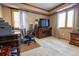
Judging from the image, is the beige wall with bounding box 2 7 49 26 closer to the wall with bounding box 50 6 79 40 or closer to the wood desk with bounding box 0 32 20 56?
the wood desk with bounding box 0 32 20 56

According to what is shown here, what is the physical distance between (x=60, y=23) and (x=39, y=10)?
0.42 meters

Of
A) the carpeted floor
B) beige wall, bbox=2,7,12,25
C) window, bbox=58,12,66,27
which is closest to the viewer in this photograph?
beige wall, bbox=2,7,12,25

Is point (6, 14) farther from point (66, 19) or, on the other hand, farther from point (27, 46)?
point (66, 19)

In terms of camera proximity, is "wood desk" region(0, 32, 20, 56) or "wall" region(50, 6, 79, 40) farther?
"wall" region(50, 6, 79, 40)

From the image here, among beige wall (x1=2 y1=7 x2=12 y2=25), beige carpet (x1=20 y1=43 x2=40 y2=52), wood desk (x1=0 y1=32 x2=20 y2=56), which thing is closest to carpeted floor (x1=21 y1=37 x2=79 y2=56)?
beige carpet (x1=20 y1=43 x2=40 y2=52)

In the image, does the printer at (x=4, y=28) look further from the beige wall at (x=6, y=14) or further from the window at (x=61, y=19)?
the window at (x=61, y=19)

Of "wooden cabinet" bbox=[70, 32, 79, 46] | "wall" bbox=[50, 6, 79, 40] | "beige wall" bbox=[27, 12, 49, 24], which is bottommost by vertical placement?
"wooden cabinet" bbox=[70, 32, 79, 46]

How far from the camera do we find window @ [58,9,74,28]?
53.6 inches

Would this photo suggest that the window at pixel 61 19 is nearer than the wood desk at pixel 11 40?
No

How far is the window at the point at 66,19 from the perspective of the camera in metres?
1.36

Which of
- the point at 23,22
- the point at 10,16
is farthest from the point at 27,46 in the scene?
the point at 10,16

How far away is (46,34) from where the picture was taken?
1.50 m

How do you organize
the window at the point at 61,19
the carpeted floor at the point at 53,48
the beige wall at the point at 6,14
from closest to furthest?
the beige wall at the point at 6,14 < the carpeted floor at the point at 53,48 < the window at the point at 61,19

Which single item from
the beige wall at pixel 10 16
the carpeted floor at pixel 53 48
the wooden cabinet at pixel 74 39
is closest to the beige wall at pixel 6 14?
the beige wall at pixel 10 16
